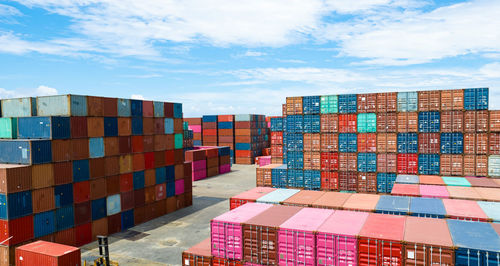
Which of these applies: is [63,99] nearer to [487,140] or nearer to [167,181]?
[167,181]

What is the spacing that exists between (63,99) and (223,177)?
3901cm

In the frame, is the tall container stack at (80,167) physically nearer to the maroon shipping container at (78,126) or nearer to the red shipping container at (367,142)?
the maroon shipping container at (78,126)

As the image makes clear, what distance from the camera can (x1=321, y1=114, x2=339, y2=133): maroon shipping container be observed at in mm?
36469

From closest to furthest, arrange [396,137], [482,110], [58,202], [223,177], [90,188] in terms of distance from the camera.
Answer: [58,202] < [90,188] < [482,110] < [396,137] < [223,177]

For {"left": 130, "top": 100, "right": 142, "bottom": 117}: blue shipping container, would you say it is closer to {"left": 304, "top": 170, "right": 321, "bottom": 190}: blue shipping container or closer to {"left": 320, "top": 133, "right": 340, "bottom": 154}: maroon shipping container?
{"left": 304, "top": 170, "right": 321, "bottom": 190}: blue shipping container

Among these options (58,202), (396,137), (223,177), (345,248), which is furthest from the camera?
(223,177)

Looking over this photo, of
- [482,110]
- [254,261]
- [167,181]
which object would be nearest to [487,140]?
[482,110]

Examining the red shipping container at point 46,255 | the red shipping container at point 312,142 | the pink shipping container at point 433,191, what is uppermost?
the red shipping container at point 312,142

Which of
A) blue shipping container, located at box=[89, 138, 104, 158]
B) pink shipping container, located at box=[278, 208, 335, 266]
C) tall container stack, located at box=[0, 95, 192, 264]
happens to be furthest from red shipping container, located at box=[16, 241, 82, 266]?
pink shipping container, located at box=[278, 208, 335, 266]

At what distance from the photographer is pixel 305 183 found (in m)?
38.2

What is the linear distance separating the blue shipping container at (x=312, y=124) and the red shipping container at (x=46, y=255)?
26003mm

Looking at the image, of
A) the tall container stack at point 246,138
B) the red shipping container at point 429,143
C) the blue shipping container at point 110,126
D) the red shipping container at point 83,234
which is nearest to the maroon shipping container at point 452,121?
the red shipping container at point 429,143

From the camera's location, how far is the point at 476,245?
47.3 feet

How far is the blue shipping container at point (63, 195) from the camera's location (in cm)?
2586
